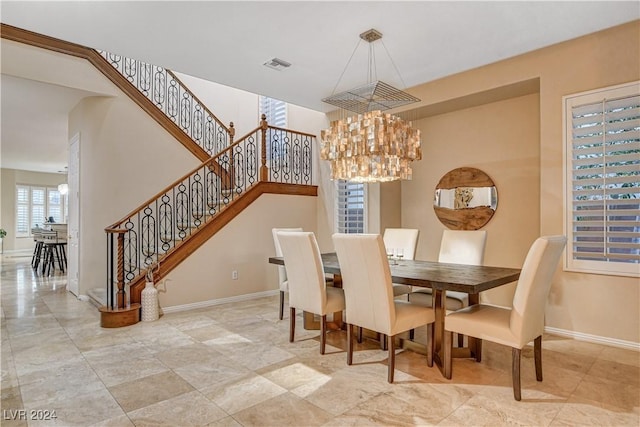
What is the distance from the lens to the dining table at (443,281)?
8.15 ft

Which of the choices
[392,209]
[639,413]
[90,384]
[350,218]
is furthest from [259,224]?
[639,413]

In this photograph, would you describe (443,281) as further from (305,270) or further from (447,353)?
(305,270)

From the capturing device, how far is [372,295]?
2662mm

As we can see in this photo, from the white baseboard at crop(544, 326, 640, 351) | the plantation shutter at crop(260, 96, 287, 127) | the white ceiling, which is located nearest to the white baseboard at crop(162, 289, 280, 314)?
the white ceiling

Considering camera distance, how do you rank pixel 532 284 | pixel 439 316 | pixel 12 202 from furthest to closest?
pixel 12 202
pixel 439 316
pixel 532 284

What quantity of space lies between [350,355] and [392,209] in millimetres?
3125

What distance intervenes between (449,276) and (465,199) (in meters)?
2.50

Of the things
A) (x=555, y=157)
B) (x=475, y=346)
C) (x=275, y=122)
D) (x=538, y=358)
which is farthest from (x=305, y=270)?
(x=275, y=122)

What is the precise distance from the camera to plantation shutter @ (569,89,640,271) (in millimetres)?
3197

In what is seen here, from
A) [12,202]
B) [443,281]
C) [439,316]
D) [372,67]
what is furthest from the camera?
[12,202]

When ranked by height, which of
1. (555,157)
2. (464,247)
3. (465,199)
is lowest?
(464,247)

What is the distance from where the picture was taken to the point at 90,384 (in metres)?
2.55

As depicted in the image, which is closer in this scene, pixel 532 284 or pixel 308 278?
pixel 532 284

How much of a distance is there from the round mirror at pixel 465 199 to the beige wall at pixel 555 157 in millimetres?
117
